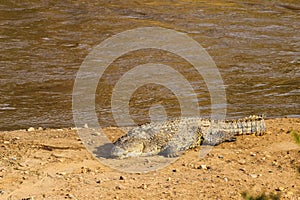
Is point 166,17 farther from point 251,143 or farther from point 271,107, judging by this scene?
point 251,143

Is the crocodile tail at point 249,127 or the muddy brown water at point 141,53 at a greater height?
the crocodile tail at point 249,127

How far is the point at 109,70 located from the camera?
1141 cm

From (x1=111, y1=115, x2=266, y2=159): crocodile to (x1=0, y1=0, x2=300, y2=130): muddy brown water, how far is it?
1752 mm

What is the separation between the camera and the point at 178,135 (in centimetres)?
687

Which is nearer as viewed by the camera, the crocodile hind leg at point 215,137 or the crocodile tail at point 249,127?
the crocodile hind leg at point 215,137

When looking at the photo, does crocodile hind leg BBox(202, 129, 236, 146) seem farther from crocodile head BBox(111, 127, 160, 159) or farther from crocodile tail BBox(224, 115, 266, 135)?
crocodile head BBox(111, 127, 160, 159)

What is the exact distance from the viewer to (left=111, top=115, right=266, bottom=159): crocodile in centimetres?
661

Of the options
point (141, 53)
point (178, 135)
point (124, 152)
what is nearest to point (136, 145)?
point (124, 152)

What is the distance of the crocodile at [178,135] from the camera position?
6.61m

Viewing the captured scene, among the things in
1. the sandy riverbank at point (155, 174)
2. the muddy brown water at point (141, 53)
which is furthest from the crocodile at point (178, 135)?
the muddy brown water at point (141, 53)

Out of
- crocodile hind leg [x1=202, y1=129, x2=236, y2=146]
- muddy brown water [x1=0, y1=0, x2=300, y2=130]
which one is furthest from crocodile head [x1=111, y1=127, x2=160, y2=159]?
muddy brown water [x1=0, y1=0, x2=300, y2=130]

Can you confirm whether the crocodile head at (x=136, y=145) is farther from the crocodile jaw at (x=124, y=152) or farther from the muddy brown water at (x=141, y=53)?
the muddy brown water at (x=141, y=53)

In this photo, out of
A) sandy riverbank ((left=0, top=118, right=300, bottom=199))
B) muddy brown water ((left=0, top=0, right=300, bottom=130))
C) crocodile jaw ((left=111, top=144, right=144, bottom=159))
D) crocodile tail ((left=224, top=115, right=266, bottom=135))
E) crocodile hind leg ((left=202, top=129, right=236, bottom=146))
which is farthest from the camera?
muddy brown water ((left=0, top=0, right=300, bottom=130))

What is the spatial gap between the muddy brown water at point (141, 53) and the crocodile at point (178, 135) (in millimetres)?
1752
